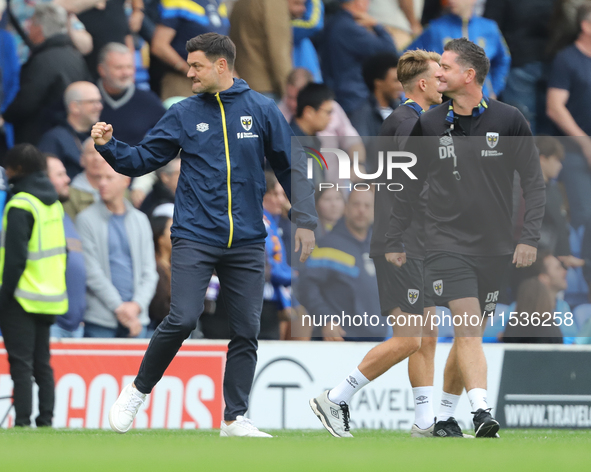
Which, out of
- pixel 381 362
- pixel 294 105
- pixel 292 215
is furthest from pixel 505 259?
pixel 294 105

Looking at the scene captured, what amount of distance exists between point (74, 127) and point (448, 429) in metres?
4.72

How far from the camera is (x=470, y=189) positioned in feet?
20.6

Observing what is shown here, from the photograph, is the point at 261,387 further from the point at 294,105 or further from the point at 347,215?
the point at 294,105

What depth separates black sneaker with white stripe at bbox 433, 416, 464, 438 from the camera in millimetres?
6379

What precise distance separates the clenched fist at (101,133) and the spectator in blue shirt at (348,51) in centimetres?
493

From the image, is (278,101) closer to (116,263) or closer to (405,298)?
(116,263)

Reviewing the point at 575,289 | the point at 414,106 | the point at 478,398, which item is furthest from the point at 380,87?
the point at 478,398

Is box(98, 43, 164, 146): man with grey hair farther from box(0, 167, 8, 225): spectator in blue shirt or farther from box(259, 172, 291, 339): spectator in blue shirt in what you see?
box(259, 172, 291, 339): spectator in blue shirt

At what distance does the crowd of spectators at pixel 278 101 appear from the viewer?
9.09 meters

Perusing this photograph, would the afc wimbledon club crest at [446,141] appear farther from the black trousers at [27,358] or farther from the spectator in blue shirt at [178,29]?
the spectator in blue shirt at [178,29]

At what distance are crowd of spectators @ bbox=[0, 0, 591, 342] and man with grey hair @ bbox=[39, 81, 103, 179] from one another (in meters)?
0.01

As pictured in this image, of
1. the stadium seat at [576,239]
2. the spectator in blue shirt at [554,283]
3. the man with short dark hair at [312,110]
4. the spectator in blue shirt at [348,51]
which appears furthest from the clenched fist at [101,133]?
the stadium seat at [576,239]

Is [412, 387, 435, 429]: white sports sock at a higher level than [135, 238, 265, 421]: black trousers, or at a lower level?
lower

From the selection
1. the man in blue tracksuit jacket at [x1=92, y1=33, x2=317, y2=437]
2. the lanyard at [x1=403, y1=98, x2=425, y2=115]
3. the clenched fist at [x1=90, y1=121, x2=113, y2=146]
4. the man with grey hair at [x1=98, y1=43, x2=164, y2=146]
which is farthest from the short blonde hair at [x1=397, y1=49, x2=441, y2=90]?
the man with grey hair at [x1=98, y1=43, x2=164, y2=146]
